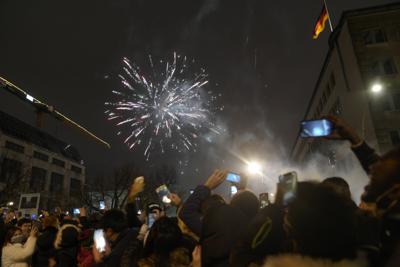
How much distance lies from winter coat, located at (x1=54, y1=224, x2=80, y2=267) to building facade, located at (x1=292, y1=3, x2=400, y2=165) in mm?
26577

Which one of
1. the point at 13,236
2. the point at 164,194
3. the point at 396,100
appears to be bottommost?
the point at 13,236

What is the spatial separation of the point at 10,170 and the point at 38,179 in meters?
15.4

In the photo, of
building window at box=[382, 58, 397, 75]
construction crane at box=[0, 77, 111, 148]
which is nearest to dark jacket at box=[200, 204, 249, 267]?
construction crane at box=[0, 77, 111, 148]

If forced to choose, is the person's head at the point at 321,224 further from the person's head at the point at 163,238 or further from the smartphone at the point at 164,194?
the smartphone at the point at 164,194

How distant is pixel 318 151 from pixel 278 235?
170 feet

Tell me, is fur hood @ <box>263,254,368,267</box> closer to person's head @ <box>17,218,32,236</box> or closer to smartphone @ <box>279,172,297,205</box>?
smartphone @ <box>279,172,297,205</box>

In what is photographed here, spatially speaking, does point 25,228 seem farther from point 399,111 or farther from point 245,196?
point 399,111

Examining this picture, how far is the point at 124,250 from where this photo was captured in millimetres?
3777

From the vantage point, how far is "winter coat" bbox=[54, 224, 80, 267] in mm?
4959

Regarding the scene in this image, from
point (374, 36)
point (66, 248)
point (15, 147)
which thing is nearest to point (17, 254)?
point (66, 248)

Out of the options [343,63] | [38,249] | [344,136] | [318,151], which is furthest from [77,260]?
[318,151]

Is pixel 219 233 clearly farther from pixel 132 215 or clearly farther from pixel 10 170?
pixel 10 170

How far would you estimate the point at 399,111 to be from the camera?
27.2 m

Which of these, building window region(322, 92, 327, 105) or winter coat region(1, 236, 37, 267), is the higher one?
building window region(322, 92, 327, 105)
